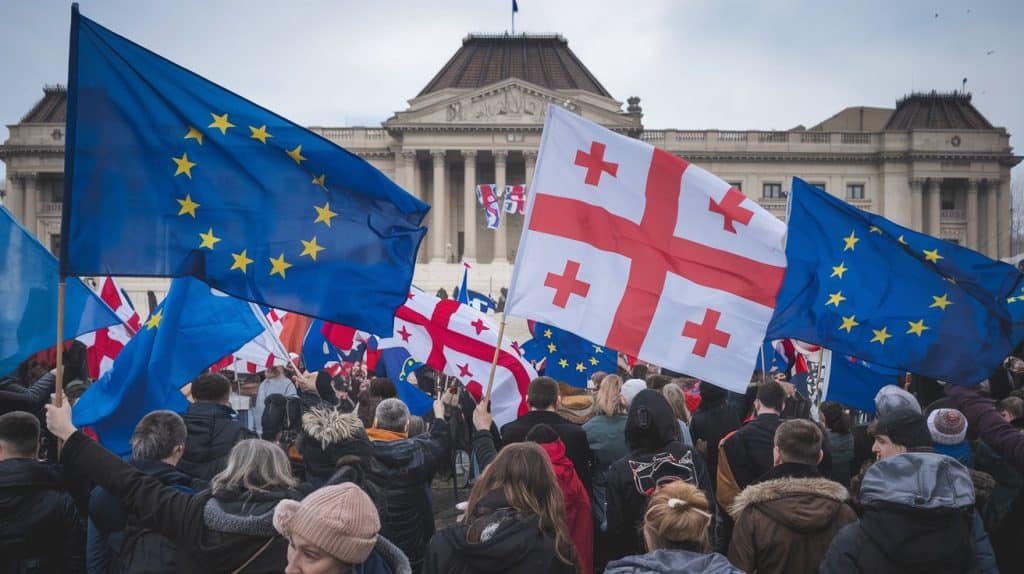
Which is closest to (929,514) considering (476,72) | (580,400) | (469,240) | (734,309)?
(734,309)

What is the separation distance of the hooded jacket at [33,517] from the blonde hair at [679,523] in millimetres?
2922

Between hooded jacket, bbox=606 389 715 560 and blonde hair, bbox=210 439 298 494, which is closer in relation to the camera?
blonde hair, bbox=210 439 298 494

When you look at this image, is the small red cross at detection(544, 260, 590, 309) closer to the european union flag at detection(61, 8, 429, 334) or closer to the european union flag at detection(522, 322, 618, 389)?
the european union flag at detection(61, 8, 429, 334)

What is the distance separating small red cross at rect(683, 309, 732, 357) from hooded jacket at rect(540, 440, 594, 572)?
4.78 feet

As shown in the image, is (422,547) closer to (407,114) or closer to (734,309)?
(734,309)

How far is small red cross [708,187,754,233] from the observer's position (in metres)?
6.25

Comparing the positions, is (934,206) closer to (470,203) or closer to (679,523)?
(470,203)

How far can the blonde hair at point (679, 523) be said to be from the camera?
3.39m

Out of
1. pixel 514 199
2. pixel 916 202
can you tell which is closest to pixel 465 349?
pixel 514 199

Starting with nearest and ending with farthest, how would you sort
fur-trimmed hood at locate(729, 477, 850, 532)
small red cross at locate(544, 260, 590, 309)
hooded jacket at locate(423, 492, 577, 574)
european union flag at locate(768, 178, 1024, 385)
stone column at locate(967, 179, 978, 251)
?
hooded jacket at locate(423, 492, 577, 574) → fur-trimmed hood at locate(729, 477, 850, 532) → small red cross at locate(544, 260, 590, 309) → european union flag at locate(768, 178, 1024, 385) → stone column at locate(967, 179, 978, 251)

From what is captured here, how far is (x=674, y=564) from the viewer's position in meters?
3.30

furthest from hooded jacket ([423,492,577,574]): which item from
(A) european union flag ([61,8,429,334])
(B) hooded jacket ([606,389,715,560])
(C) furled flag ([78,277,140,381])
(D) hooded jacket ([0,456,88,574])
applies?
(C) furled flag ([78,277,140,381])

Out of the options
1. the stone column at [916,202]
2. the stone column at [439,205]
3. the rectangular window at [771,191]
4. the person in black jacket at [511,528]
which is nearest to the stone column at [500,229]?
the stone column at [439,205]

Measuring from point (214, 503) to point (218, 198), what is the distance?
→ 2.46m
